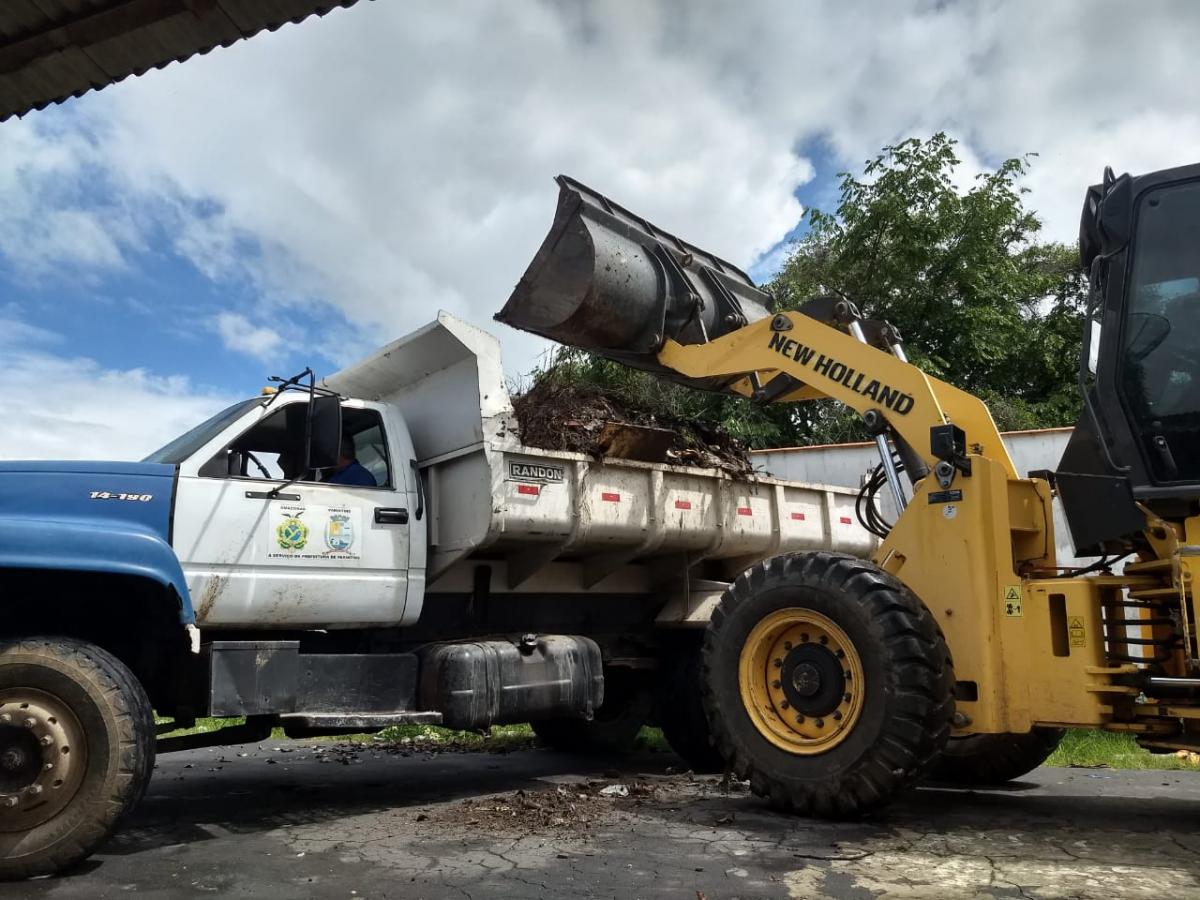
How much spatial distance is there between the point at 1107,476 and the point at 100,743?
505 cm

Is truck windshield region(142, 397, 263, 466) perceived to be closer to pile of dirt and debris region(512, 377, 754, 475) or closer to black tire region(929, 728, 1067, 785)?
pile of dirt and debris region(512, 377, 754, 475)

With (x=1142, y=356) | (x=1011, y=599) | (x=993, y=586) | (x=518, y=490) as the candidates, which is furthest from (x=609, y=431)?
(x=1142, y=356)

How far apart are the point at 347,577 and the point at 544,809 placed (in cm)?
178

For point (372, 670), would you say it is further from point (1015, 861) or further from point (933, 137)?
point (933, 137)

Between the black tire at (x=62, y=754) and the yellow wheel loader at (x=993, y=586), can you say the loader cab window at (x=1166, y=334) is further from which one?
the black tire at (x=62, y=754)

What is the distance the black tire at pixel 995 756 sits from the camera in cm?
629

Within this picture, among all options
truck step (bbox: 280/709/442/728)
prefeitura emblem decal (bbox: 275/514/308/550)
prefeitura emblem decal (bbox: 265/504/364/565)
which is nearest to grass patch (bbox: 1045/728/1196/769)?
truck step (bbox: 280/709/442/728)

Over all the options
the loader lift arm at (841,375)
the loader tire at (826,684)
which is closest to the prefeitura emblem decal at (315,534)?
the loader tire at (826,684)

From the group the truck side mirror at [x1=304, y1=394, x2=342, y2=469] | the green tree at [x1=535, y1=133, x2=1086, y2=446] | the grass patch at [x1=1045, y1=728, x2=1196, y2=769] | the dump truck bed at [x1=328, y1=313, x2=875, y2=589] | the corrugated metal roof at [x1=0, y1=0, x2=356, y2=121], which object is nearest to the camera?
the corrugated metal roof at [x1=0, y1=0, x2=356, y2=121]

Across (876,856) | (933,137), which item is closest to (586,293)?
(876,856)

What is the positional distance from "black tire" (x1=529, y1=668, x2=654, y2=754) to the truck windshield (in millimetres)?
3395

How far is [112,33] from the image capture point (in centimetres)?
486

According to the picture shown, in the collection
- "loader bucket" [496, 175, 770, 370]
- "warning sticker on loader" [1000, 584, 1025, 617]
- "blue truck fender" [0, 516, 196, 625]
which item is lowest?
Answer: "warning sticker on loader" [1000, 584, 1025, 617]

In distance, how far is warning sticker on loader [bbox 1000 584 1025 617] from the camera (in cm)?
510
